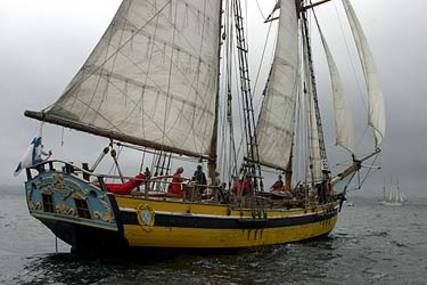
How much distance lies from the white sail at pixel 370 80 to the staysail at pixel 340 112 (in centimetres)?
323

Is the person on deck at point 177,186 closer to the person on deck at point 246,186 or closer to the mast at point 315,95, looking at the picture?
the person on deck at point 246,186

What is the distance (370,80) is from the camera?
107 ft

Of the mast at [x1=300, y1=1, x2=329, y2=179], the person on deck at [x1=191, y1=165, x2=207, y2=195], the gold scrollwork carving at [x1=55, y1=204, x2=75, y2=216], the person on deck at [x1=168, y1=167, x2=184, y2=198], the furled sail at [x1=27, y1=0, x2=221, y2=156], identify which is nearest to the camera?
the gold scrollwork carving at [x1=55, y1=204, x2=75, y2=216]

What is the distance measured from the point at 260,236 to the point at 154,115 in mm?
6764

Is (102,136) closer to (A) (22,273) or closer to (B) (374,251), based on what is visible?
(A) (22,273)

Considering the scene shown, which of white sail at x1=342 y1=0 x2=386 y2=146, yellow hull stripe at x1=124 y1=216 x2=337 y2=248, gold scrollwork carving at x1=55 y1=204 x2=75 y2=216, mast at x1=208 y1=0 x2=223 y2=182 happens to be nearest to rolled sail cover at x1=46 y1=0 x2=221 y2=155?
mast at x1=208 y1=0 x2=223 y2=182

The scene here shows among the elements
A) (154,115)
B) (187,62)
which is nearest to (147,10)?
(187,62)

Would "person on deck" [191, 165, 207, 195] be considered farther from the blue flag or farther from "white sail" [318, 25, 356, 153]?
"white sail" [318, 25, 356, 153]

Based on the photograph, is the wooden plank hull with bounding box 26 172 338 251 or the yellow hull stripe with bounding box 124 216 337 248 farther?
the yellow hull stripe with bounding box 124 216 337 248

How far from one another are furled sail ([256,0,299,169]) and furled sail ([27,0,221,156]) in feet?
26.4

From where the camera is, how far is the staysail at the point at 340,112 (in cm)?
3503

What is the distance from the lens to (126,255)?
16.8 metres

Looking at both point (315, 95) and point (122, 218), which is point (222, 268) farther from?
point (315, 95)

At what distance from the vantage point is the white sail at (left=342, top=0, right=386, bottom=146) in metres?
31.2
